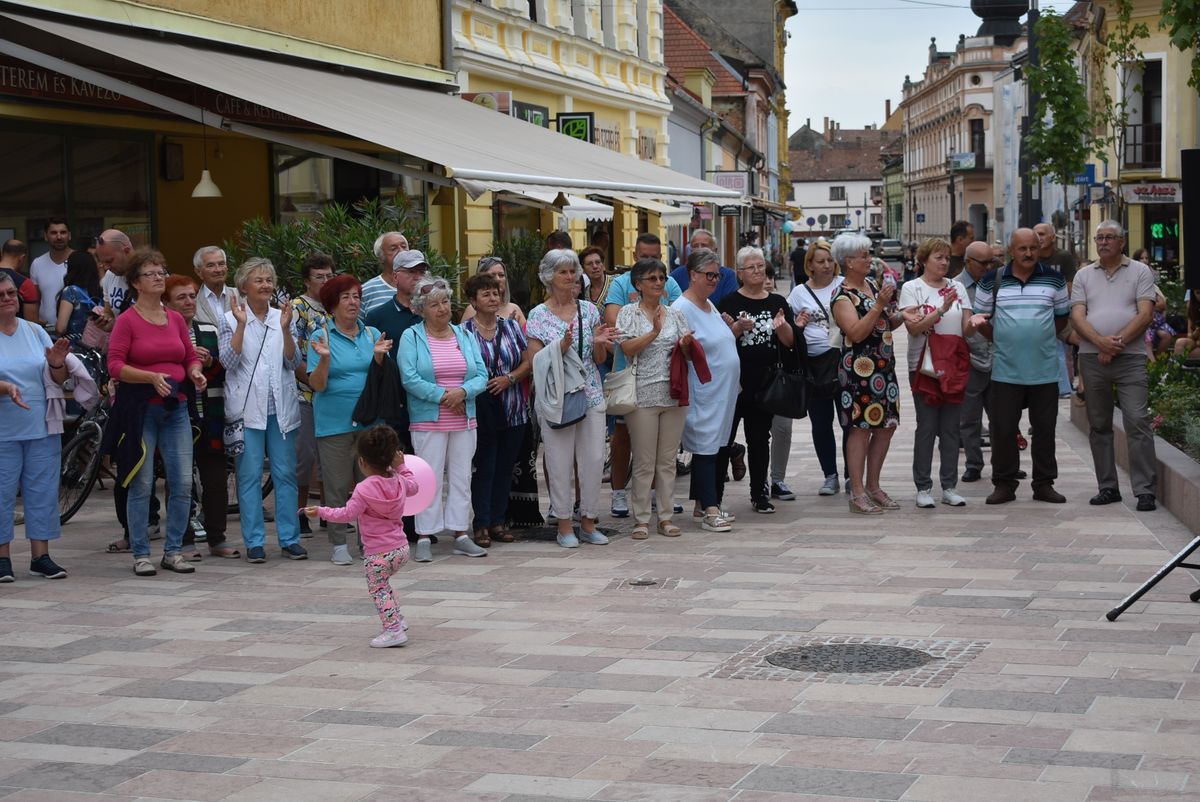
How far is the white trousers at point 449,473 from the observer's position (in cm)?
997

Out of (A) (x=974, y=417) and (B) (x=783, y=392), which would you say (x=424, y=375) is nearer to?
(B) (x=783, y=392)

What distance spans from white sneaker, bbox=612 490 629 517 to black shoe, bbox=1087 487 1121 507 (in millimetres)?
3257

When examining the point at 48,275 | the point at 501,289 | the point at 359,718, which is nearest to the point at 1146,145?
the point at 48,275

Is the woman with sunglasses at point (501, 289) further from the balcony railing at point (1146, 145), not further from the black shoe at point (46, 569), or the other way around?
the balcony railing at point (1146, 145)

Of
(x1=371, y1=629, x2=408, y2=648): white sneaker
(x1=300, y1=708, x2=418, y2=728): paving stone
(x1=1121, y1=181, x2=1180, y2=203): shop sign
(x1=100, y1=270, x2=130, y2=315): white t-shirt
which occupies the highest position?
(x1=1121, y1=181, x2=1180, y2=203): shop sign

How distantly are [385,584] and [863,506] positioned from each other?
15.2 feet

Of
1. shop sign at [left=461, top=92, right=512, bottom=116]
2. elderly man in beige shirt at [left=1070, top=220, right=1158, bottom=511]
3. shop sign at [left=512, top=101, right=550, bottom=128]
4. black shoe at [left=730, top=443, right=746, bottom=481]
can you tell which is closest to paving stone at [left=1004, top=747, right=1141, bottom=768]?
elderly man in beige shirt at [left=1070, top=220, right=1158, bottom=511]

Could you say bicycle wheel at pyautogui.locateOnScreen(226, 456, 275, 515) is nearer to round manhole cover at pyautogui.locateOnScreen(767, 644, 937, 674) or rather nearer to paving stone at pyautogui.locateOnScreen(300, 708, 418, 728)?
paving stone at pyautogui.locateOnScreen(300, 708, 418, 728)

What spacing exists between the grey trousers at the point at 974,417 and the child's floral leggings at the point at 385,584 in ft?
20.7

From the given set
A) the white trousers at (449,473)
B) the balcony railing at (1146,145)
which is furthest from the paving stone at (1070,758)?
the balcony railing at (1146,145)

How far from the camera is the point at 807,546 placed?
33.5 ft

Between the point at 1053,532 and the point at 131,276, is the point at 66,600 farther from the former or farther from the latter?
the point at 1053,532

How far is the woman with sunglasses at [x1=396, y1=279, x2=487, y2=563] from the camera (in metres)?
9.91

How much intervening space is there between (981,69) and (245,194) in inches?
3918
